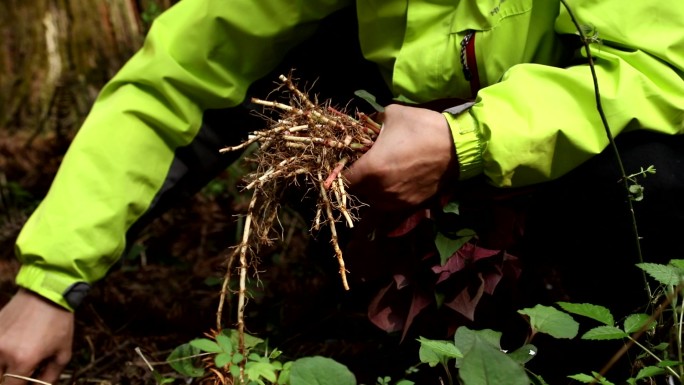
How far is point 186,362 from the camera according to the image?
159cm

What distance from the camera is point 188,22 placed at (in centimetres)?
178

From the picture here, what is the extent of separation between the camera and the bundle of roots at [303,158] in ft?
4.60

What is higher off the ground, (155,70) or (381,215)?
(155,70)

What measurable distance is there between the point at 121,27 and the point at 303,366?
2.19 m

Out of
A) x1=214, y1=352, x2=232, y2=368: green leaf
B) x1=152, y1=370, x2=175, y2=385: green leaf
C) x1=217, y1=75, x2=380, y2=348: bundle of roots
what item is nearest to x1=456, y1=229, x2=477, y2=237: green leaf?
x1=217, y1=75, x2=380, y2=348: bundle of roots

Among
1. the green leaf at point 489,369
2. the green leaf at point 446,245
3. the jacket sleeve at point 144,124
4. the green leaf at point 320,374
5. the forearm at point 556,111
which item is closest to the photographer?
the green leaf at point 489,369

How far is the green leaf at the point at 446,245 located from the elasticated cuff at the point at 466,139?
168 mm

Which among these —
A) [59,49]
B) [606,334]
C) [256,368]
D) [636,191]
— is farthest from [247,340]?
[59,49]

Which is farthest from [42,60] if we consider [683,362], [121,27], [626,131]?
[683,362]

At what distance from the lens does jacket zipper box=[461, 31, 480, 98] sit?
1.50m

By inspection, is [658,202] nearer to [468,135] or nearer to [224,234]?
[468,135]

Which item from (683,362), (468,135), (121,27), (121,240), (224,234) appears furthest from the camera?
(121,27)

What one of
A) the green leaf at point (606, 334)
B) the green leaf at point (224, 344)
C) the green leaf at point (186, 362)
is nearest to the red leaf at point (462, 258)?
the green leaf at point (606, 334)

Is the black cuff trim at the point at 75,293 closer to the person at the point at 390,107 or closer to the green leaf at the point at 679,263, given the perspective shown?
the person at the point at 390,107
